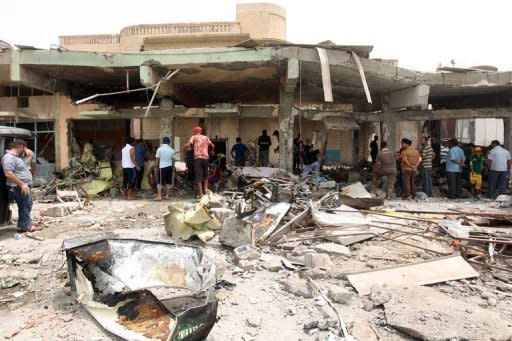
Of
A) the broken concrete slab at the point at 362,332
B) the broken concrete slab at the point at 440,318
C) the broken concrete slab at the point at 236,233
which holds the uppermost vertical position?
the broken concrete slab at the point at 236,233

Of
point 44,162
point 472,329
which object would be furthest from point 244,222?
point 44,162

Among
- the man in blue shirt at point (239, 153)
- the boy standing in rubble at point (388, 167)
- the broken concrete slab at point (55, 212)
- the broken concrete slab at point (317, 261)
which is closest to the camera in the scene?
the broken concrete slab at point (317, 261)

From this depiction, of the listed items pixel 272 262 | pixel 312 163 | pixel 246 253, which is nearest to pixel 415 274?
pixel 272 262

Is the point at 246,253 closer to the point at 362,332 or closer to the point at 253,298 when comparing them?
the point at 253,298

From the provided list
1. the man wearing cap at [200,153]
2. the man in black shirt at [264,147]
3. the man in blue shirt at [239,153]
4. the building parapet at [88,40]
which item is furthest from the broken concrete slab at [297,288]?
the building parapet at [88,40]

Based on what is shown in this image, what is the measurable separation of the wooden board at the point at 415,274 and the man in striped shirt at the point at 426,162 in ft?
20.0

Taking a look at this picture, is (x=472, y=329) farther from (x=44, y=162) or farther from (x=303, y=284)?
(x=44, y=162)

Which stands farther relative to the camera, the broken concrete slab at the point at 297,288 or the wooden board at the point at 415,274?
the wooden board at the point at 415,274

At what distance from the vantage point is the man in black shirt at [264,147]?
12375 millimetres

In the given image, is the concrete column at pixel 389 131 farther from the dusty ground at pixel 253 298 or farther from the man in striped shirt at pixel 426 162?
the dusty ground at pixel 253 298

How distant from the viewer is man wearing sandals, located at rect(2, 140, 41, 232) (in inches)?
227

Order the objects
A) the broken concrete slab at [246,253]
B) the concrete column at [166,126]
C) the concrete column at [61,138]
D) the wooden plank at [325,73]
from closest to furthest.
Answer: the broken concrete slab at [246,253] < the wooden plank at [325,73] < the concrete column at [166,126] < the concrete column at [61,138]

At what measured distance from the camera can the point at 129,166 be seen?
31.8 feet

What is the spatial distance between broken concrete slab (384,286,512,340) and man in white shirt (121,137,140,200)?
A: 25.1 ft
